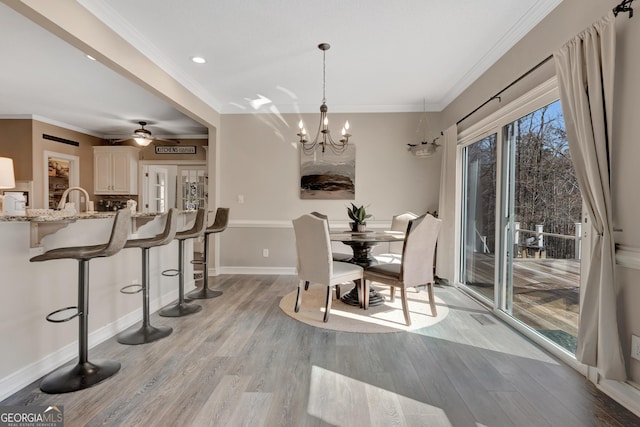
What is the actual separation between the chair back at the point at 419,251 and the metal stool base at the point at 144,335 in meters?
2.11

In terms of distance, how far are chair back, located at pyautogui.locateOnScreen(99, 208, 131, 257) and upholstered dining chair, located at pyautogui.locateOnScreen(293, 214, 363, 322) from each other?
138 centimetres

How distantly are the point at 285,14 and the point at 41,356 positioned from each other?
296cm

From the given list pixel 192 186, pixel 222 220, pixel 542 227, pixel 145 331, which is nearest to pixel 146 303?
pixel 145 331

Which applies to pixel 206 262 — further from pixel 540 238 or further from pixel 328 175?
pixel 540 238

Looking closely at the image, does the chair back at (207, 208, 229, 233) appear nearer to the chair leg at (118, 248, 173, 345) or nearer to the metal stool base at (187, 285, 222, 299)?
the metal stool base at (187, 285, 222, 299)

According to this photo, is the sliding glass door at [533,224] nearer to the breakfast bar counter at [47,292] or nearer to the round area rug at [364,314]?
the round area rug at [364,314]

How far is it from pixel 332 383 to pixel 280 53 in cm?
296

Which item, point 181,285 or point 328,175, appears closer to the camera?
point 181,285

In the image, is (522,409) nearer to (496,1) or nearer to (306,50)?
(496,1)

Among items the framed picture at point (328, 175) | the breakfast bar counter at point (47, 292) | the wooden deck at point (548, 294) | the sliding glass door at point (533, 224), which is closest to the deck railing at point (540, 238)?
the sliding glass door at point (533, 224)

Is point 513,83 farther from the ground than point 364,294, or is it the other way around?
point 513,83

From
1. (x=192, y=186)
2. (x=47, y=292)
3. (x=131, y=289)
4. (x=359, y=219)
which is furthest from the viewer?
(x=192, y=186)

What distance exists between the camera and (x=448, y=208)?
13.2 feet

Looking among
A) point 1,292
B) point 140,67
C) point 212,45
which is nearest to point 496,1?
point 212,45
